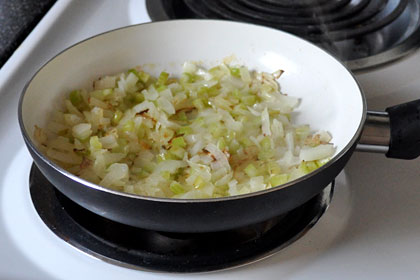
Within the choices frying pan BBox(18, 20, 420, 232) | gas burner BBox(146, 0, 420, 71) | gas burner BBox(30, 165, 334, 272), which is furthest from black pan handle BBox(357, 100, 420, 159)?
gas burner BBox(146, 0, 420, 71)

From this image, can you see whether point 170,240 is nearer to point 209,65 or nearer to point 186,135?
point 186,135

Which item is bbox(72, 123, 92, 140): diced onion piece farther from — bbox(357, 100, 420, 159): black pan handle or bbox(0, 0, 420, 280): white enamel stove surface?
bbox(357, 100, 420, 159): black pan handle

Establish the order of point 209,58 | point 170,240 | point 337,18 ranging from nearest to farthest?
point 170,240
point 209,58
point 337,18

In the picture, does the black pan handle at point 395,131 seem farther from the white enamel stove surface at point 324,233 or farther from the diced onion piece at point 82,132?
the diced onion piece at point 82,132

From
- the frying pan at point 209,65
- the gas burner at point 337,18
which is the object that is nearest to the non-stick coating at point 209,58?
the frying pan at point 209,65

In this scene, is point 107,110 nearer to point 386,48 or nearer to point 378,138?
point 378,138

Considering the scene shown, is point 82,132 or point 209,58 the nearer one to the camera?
point 82,132

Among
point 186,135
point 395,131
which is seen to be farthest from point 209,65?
point 395,131
